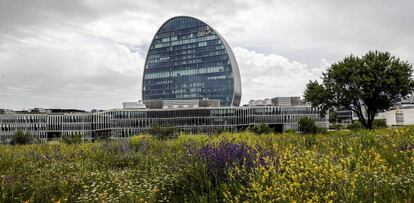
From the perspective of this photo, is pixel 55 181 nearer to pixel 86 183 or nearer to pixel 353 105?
pixel 86 183

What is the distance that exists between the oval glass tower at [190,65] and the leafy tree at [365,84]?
111720mm

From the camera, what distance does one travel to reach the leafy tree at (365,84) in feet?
111

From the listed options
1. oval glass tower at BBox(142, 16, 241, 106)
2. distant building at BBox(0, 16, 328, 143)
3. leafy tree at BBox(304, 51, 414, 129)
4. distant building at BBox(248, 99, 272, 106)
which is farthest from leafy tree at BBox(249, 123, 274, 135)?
oval glass tower at BBox(142, 16, 241, 106)

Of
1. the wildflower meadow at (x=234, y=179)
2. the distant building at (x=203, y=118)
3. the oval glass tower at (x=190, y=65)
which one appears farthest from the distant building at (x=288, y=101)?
the wildflower meadow at (x=234, y=179)

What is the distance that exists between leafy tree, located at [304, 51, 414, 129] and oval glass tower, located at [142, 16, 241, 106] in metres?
112

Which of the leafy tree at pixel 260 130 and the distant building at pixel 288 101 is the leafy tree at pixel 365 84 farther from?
the distant building at pixel 288 101

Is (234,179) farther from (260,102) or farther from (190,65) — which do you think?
(190,65)

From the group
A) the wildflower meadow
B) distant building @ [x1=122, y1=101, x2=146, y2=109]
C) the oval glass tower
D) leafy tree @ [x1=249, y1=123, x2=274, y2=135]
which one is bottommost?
leafy tree @ [x1=249, y1=123, x2=274, y2=135]

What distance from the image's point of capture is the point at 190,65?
160 meters

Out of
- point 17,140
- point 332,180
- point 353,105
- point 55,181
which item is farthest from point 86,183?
point 17,140

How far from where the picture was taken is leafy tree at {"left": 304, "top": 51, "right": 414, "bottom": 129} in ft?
111

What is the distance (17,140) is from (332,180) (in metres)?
56.7

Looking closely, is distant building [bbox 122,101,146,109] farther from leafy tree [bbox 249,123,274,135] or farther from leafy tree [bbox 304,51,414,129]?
leafy tree [bbox 304,51,414,129]

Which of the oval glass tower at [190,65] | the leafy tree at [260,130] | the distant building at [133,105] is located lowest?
the leafy tree at [260,130]
